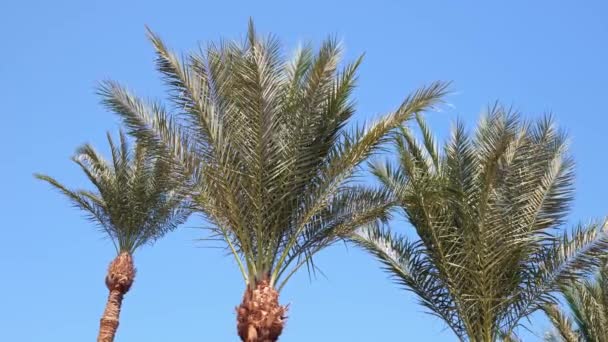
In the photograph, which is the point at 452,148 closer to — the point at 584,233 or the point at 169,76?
the point at 584,233

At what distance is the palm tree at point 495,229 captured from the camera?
1307 cm

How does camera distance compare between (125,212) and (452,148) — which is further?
(125,212)

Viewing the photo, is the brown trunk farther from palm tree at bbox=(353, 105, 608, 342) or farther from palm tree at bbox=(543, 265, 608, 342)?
palm tree at bbox=(543, 265, 608, 342)

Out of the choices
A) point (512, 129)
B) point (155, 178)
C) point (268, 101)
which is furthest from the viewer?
point (155, 178)

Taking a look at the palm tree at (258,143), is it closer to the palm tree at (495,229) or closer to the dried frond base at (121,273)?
the palm tree at (495,229)

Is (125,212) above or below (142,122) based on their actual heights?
above

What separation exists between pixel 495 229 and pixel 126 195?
8597mm

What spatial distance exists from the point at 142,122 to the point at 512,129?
6.20m

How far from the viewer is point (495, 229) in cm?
1309

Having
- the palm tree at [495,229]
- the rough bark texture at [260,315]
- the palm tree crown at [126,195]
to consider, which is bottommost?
the rough bark texture at [260,315]

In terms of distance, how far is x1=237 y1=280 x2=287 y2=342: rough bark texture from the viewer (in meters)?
11.4

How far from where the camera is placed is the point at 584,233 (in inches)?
533

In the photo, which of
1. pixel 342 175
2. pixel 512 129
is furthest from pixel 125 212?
pixel 512 129

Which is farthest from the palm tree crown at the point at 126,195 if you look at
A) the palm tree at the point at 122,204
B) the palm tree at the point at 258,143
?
the palm tree at the point at 258,143
